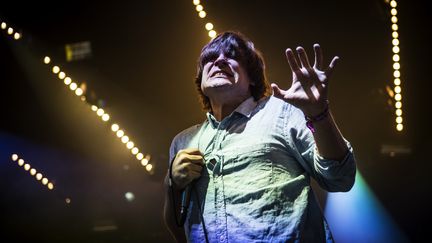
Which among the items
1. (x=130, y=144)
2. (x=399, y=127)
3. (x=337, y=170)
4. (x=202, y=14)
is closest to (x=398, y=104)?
(x=399, y=127)

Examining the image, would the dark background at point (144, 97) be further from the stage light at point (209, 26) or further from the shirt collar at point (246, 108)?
the shirt collar at point (246, 108)

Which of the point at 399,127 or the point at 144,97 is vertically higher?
the point at 144,97

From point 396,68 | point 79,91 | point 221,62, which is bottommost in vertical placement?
point 396,68

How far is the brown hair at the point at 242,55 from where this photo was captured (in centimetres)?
173

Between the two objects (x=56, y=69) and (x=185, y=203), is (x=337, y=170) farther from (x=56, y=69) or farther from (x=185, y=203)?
(x=56, y=69)

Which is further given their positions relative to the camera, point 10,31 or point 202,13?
point 10,31

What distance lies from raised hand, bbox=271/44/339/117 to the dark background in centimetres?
117

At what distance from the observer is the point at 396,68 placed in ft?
7.66

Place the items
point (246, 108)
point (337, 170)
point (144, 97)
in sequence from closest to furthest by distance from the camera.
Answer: point (337, 170) → point (246, 108) → point (144, 97)

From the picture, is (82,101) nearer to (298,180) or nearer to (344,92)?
(344,92)

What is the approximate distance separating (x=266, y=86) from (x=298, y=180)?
1.93ft

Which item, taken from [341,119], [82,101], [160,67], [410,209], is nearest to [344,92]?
[341,119]

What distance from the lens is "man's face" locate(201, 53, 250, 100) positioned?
1.61m

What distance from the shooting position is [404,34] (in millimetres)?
2262
